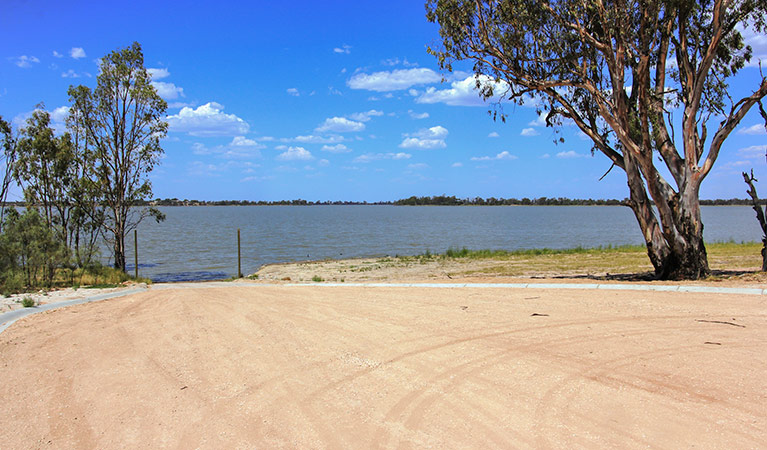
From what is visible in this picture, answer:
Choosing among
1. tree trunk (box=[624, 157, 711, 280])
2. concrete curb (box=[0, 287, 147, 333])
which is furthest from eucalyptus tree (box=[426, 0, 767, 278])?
concrete curb (box=[0, 287, 147, 333])

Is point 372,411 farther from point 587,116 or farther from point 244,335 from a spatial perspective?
point 587,116

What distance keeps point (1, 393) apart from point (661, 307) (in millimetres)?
8863

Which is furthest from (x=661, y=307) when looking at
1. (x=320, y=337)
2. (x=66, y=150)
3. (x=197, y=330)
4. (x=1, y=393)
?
(x=66, y=150)

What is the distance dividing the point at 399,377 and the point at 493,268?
15418 millimetres

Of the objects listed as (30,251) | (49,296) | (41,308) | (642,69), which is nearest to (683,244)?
(642,69)

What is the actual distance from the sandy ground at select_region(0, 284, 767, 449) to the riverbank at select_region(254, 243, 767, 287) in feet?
19.6

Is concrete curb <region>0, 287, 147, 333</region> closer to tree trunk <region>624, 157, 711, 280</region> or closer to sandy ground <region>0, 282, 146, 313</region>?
sandy ground <region>0, 282, 146, 313</region>

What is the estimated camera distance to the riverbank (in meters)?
14.8

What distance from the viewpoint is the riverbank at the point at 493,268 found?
14.8 metres

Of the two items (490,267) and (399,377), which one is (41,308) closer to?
(399,377)

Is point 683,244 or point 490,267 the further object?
point 490,267

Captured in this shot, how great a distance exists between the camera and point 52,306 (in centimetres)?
966

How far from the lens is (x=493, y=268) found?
20.0 meters

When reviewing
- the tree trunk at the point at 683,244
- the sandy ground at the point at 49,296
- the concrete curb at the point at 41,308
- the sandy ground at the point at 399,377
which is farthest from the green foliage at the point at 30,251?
the tree trunk at the point at 683,244
